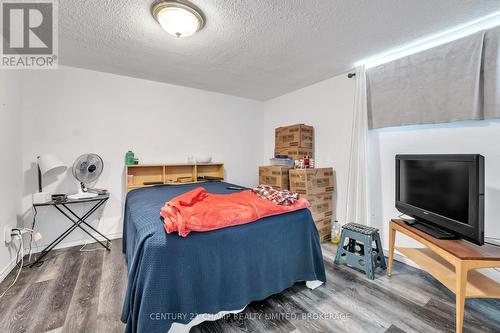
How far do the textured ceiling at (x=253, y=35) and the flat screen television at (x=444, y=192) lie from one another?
118cm

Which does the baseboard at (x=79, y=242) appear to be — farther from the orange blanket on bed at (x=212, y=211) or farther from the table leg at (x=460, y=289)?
the table leg at (x=460, y=289)

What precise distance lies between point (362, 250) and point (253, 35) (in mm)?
2457

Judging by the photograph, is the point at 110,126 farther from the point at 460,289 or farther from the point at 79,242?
the point at 460,289

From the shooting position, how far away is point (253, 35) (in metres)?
2.01

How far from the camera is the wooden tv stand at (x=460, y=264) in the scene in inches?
52.6

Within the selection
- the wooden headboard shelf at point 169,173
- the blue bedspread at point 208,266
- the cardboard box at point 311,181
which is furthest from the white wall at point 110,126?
the blue bedspread at point 208,266

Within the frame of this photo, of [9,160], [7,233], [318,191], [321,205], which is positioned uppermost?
[9,160]

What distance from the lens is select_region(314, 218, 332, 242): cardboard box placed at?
2928 mm

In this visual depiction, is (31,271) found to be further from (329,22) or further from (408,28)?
(408,28)

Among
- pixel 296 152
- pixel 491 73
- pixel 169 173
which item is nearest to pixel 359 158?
pixel 296 152

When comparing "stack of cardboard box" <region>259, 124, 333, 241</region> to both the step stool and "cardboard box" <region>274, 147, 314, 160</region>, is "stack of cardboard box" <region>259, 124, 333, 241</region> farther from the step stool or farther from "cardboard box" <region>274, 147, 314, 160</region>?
the step stool

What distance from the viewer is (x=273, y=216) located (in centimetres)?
170

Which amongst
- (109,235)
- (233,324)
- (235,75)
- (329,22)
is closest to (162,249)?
(233,324)

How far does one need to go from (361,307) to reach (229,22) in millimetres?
2579
